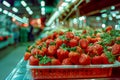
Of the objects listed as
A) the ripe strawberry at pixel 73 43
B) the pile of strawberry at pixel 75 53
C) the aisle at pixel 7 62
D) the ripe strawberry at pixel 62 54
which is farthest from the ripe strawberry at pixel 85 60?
the aisle at pixel 7 62

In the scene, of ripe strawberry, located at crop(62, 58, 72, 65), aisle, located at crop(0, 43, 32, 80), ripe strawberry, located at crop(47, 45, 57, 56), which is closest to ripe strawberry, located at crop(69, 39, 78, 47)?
ripe strawberry, located at crop(47, 45, 57, 56)

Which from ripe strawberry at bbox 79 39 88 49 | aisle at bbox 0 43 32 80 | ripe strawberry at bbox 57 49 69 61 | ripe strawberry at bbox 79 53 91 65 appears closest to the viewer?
ripe strawberry at bbox 79 53 91 65

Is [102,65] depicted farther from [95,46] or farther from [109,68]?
[95,46]

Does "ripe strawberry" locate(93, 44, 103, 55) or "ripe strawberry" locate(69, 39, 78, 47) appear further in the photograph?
"ripe strawberry" locate(69, 39, 78, 47)

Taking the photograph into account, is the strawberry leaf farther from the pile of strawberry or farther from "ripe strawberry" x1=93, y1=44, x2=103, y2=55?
"ripe strawberry" x1=93, y1=44, x2=103, y2=55

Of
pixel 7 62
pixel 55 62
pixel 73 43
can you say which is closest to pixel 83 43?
pixel 73 43

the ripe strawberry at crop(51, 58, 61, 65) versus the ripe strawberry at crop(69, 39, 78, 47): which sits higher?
the ripe strawberry at crop(69, 39, 78, 47)

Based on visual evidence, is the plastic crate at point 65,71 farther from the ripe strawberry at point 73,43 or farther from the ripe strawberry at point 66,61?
the ripe strawberry at point 73,43

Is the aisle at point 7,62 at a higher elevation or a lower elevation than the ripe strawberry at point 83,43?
lower

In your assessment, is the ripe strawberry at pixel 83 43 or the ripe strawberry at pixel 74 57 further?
the ripe strawberry at pixel 83 43

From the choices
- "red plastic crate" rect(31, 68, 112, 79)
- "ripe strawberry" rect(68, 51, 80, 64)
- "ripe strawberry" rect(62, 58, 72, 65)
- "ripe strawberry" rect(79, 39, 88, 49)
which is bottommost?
"red plastic crate" rect(31, 68, 112, 79)

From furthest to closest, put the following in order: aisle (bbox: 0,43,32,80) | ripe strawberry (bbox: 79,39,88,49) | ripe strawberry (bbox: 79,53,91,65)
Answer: aisle (bbox: 0,43,32,80) < ripe strawberry (bbox: 79,39,88,49) < ripe strawberry (bbox: 79,53,91,65)

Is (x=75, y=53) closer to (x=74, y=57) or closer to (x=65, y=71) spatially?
(x=74, y=57)

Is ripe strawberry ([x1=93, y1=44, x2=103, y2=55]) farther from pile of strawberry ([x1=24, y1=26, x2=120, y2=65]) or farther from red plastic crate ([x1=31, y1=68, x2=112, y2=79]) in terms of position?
red plastic crate ([x1=31, y1=68, x2=112, y2=79])
